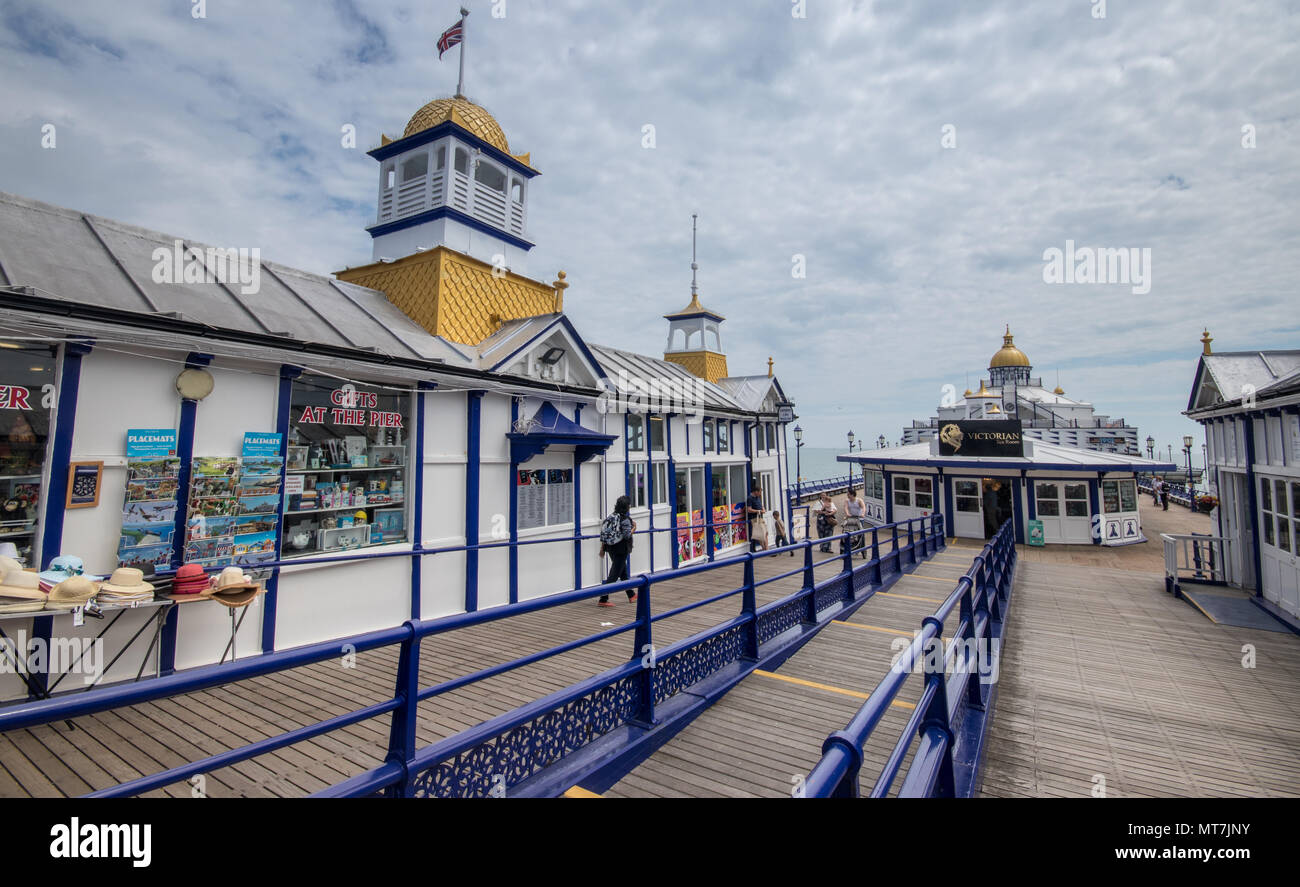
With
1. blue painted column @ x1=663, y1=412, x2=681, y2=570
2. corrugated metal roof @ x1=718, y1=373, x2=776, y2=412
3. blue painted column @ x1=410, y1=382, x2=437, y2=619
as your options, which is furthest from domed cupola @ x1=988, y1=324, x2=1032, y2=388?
blue painted column @ x1=410, y1=382, x2=437, y2=619

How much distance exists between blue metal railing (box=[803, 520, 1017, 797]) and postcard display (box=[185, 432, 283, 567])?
6526mm

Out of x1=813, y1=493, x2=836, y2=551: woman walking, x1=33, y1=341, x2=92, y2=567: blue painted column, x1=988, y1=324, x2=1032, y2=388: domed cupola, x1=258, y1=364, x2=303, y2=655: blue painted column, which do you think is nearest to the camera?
x1=33, y1=341, x2=92, y2=567: blue painted column

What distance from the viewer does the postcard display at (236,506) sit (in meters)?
5.69

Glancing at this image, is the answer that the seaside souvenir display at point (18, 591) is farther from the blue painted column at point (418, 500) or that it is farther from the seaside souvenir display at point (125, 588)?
the blue painted column at point (418, 500)

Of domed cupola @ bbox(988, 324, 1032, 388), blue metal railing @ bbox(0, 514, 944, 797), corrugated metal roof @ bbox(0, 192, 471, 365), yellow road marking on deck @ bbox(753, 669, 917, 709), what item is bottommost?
yellow road marking on deck @ bbox(753, 669, 917, 709)

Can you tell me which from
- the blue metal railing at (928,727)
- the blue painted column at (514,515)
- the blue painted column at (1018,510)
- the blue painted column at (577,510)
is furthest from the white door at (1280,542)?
the blue painted column at (514,515)

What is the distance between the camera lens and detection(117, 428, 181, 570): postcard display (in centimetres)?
528

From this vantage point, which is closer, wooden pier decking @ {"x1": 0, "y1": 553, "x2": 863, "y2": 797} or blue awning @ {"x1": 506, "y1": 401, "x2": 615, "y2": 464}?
wooden pier decking @ {"x1": 0, "y1": 553, "x2": 863, "y2": 797}

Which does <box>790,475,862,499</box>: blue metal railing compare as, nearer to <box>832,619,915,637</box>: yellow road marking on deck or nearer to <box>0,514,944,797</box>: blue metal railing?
<box>832,619,915,637</box>: yellow road marking on deck

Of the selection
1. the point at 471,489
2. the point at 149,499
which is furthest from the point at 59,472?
the point at 471,489

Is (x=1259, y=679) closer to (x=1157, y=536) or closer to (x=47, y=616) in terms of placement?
(x=47, y=616)

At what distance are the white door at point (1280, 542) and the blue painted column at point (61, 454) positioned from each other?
17401mm
